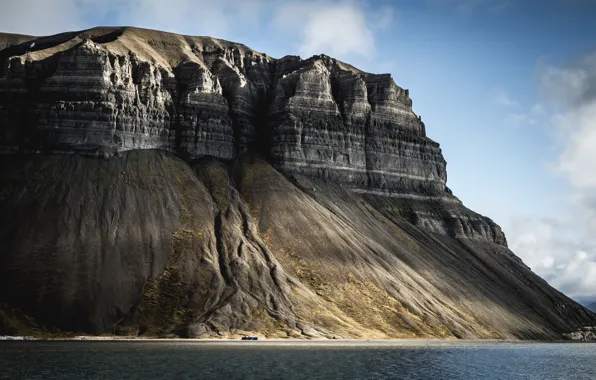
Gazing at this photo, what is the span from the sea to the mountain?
16.7 meters

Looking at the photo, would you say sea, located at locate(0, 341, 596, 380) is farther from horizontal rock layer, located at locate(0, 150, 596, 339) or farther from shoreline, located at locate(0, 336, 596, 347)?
horizontal rock layer, located at locate(0, 150, 596, 339)

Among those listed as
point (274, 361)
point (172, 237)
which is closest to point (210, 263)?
point (172, 237)

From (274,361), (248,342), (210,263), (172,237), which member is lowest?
(274,361)

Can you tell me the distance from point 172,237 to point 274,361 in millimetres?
68217

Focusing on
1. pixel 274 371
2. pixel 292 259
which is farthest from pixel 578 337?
pixel 274 371

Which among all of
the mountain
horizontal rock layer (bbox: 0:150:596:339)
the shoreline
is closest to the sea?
the shoreline

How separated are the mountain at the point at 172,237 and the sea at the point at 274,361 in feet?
54.8

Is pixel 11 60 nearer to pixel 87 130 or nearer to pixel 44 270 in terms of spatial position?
pixel 87 130

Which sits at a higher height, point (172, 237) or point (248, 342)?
point (172, 237)

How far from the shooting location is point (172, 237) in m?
162

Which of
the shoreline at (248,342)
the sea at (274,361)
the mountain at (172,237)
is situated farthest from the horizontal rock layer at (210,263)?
the sea at (274,361)

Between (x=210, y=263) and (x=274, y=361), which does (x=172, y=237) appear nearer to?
(x=210, y=263)

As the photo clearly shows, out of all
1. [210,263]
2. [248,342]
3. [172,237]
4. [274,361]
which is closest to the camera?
[274,361]

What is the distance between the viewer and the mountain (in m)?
146
